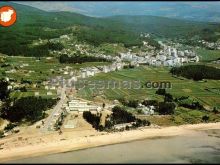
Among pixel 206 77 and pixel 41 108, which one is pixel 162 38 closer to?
pixel 206 77

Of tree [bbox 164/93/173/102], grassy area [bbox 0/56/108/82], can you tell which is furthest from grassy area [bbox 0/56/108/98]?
tree [bbox 164/93/173/102]

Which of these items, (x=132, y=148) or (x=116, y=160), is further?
(x=132, y=148)

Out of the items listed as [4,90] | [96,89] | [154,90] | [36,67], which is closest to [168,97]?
[154,90]

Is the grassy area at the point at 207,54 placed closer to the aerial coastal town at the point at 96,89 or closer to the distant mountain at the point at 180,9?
the aerial coastal town at the point at 96,89

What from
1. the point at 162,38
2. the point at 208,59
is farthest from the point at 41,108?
the point at 162,38

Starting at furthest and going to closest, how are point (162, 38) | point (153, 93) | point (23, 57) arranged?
1. point (162, 38)
2. point (23, 57)
3. point (153, 93)

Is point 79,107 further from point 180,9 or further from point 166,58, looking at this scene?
point 180,9
